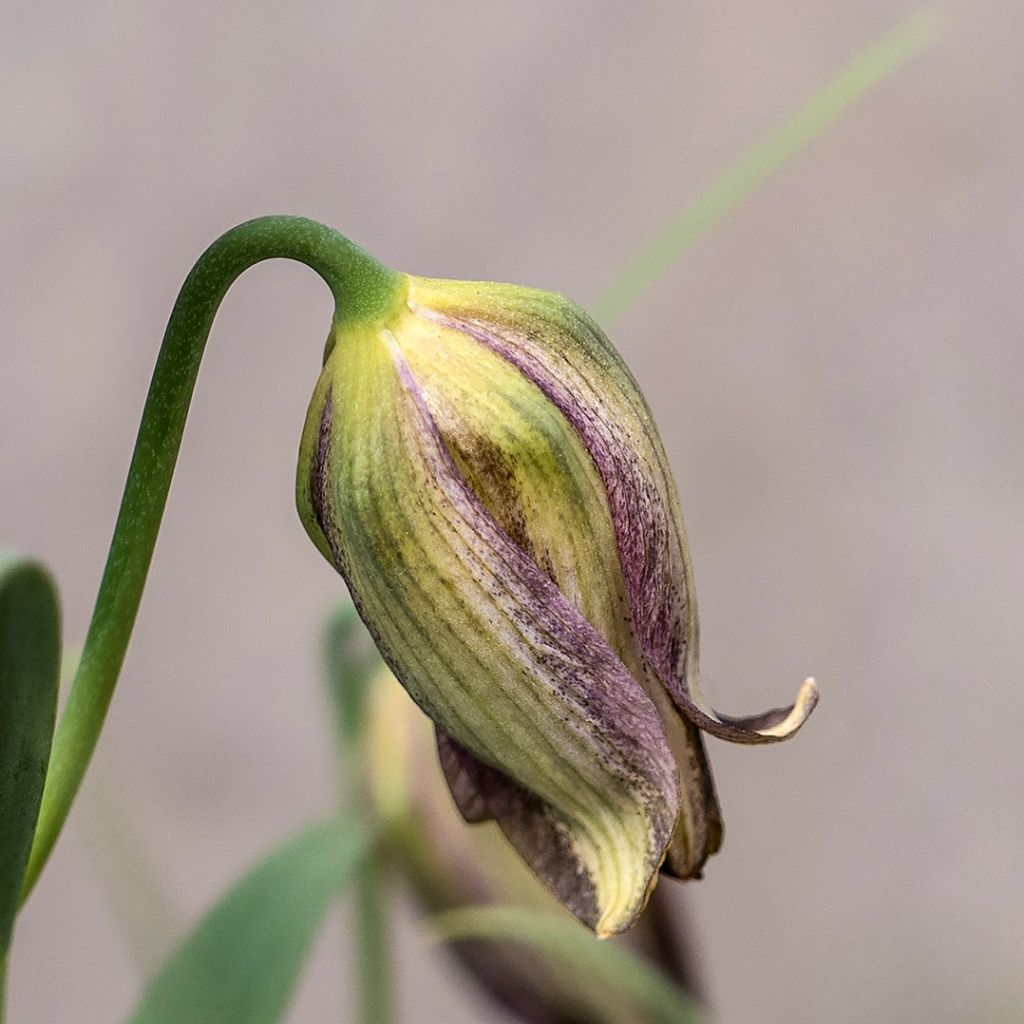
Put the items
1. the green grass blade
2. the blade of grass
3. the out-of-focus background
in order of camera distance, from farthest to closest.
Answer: the out-of-focus background, the green grass blade, the blade of grass

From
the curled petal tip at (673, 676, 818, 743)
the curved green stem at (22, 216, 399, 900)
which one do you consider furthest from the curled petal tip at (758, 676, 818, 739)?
the curved green stem at (22, 216, 399, 900)

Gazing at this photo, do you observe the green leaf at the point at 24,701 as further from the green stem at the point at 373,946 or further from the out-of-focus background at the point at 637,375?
the out-of-focus background at the point at 637,375

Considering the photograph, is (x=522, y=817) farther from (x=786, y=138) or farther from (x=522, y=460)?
(x=786, y=138)

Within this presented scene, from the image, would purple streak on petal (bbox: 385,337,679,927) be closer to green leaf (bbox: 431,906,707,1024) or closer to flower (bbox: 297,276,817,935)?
flower (bbox: 297,276,817,935)

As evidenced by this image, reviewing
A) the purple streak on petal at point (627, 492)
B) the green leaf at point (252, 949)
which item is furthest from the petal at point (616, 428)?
the green leaf at point (252, 949)

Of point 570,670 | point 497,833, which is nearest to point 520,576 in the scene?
point 570,670
